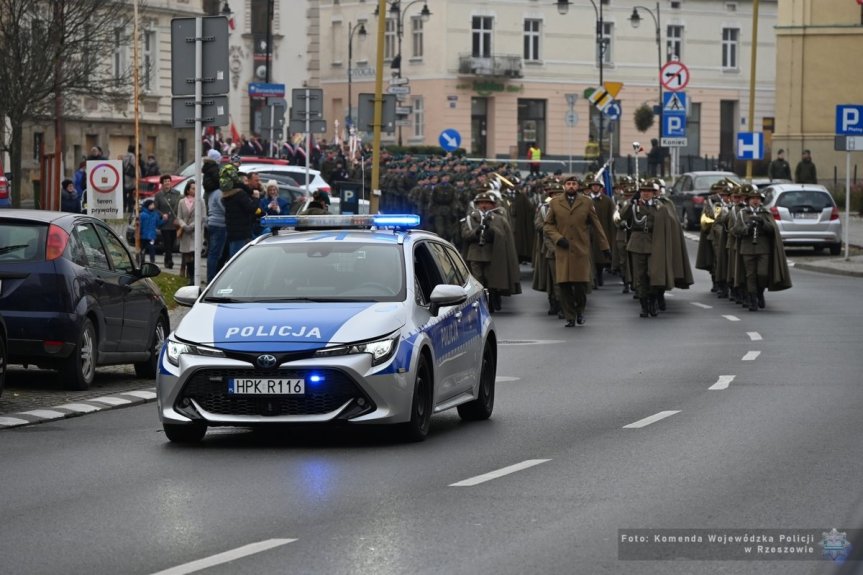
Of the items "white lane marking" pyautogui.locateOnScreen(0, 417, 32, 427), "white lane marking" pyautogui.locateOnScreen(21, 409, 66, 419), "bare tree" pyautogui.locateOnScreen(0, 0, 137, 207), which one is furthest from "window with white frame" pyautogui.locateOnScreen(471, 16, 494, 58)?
"white lane marking" pyautogui.locateOnScreen(0, 417, 32, 427)

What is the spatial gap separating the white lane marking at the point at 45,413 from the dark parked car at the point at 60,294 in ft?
4.21

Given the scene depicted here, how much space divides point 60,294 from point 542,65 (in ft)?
277

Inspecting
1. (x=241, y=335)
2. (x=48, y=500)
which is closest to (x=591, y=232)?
(x=241, y=335)

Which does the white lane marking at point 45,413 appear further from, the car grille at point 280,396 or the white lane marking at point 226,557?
the white lane marking at point 226,557

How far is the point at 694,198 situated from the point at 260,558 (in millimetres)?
45317

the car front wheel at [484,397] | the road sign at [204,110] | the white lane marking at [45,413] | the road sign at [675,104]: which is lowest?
the white lane marking at [45,413]

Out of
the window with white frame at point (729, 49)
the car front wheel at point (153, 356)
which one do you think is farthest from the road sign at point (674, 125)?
the window with white frame at point (729, 49)

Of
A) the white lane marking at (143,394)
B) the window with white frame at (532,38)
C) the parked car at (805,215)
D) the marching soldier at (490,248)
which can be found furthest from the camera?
the window with white frame at (532,38)

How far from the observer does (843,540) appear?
27.9 feet

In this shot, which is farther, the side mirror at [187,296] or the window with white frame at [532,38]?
the window with white frame at [532,38]

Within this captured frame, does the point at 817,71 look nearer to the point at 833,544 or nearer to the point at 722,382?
the point at 722,382

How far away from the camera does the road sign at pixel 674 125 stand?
155 feet

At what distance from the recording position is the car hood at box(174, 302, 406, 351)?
12523mm

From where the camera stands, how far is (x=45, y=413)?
15.5 metres
